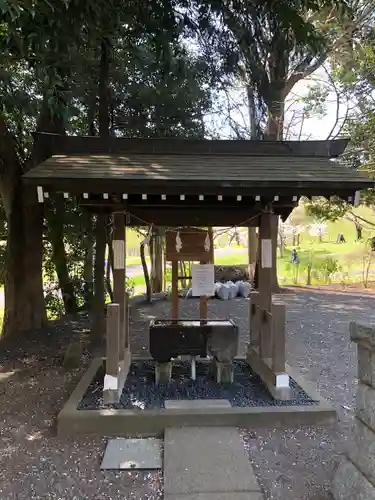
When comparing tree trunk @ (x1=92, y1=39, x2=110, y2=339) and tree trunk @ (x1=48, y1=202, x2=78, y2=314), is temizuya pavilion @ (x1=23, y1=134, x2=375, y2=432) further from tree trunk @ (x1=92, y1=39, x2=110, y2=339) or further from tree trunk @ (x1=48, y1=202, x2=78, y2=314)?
tree trunk @ (x1=48, y1=202, x2=78, y2=314)

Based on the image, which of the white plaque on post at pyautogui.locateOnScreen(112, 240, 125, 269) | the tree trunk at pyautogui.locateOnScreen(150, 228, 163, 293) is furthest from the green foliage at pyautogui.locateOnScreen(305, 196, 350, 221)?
the white plaque on post at pyautogui.locateOnScreen(112, 240, 125, 269)

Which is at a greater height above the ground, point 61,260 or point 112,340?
point 61,260

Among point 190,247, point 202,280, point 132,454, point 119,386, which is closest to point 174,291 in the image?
point 202,280

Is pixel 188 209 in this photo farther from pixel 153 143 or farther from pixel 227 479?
pixel 227 479

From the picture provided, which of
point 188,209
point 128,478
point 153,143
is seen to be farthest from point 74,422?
point 153,143

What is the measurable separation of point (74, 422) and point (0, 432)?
67 centimetres

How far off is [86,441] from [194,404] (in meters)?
1.01

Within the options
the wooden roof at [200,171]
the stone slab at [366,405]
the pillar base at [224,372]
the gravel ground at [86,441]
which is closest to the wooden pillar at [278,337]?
the pillar base at [224,372]

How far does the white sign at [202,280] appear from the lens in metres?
4.99

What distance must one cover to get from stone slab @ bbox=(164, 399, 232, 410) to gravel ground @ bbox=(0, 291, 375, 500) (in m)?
0.43

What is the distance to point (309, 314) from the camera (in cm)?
935

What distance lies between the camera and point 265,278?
15.3 ft

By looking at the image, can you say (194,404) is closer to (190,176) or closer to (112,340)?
(112,340)

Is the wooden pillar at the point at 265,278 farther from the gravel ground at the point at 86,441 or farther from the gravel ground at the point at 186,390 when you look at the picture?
the gravel ground at the point at 86,441
